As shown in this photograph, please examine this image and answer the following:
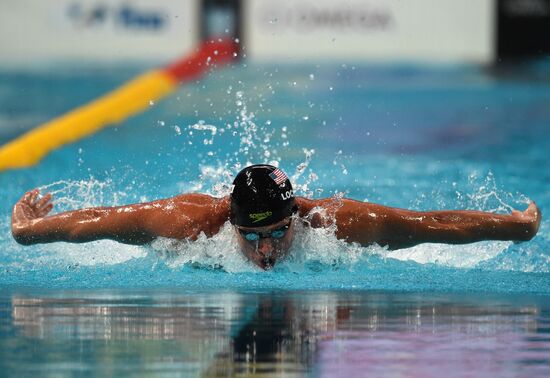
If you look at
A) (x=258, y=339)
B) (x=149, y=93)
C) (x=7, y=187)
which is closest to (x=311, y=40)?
(x=149, y=93)

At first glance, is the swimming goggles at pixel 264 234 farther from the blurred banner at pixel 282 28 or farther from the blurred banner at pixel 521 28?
the blurred banner at pixel 521 28

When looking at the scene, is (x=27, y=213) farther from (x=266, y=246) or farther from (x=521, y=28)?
(x=521, y=28)

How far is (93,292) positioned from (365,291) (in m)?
1.07

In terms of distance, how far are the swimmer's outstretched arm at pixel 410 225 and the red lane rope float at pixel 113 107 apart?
4.37m

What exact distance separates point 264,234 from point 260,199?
158mm

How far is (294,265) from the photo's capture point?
16.6 feet

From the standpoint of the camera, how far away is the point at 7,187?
8.12 meters

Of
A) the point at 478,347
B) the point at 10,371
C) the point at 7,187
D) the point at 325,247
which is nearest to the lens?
the point at 10,371

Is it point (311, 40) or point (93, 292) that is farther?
point (311, 40)

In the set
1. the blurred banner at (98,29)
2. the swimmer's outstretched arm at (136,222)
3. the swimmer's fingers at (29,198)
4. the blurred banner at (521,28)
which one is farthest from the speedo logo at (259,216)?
the blurred banner at (521,28)

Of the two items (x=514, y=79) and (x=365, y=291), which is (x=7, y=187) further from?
(x=514, y=79)

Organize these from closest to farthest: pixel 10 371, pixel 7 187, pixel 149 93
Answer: pixel 10 371, pixel 7 187, pixel 149 93

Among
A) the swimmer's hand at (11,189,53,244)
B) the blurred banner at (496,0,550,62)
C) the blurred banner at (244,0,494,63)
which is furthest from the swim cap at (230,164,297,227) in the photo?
the blurred banner at (496,0,550,62)

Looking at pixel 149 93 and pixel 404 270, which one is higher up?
pixel 149 93
